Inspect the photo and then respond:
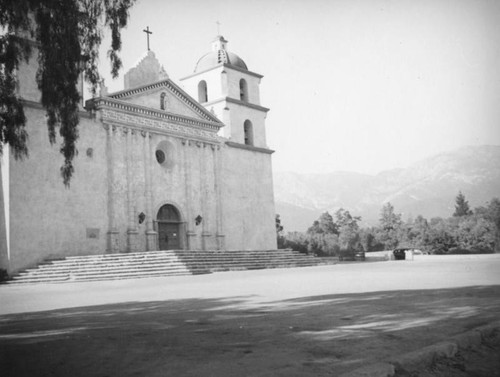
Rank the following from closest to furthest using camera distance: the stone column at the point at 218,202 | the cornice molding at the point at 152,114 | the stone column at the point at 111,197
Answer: the stone column at the point at 111,197 < the cornice molding at the point at 152,114 < the stone column at the point at 218,202

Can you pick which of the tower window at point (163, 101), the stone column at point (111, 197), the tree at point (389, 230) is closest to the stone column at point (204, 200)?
the tower window at point (163, 101)

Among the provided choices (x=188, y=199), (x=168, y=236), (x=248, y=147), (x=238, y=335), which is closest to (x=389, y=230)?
(x=248, y=147)

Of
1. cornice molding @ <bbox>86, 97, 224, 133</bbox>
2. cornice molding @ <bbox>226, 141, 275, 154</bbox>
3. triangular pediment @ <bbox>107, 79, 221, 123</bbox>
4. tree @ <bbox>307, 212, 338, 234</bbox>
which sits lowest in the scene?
tree @ <bbox>307, 212, 338, 234</bbox>

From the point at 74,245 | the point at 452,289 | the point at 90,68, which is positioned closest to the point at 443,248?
the point at 74,245

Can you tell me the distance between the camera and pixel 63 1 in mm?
8039

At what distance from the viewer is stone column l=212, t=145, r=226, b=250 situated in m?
31.1

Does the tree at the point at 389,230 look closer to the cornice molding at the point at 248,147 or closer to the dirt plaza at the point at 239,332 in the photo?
the cornice molding at the point at 248,147

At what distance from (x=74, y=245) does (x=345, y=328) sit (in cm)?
2069

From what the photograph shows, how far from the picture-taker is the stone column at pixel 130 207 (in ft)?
86.2

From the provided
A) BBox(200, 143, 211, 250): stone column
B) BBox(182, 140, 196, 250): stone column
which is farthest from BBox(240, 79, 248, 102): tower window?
BBox(182, 140, 196, 250): stone column

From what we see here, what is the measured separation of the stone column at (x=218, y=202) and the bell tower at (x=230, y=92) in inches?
80.9

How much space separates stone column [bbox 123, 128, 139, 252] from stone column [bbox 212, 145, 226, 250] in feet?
20.1

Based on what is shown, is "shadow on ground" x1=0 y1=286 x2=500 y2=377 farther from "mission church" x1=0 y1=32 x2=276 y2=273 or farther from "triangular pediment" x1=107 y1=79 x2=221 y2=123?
"triangular pediment" x1=107 y1=79 x2=221 y2=123

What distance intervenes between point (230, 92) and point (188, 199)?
8.52 meters
